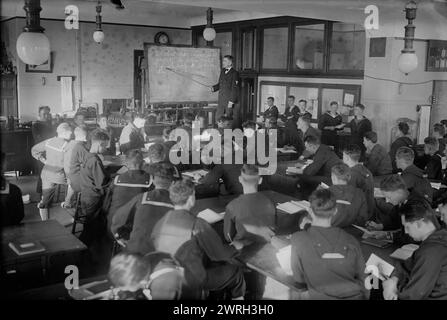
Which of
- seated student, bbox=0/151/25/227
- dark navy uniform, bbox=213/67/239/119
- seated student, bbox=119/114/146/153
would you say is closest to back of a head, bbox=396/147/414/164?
seated student, bbox=0/151/25/227

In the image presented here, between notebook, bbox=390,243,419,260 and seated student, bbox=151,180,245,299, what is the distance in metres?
1.26

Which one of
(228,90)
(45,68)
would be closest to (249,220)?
(228,90)

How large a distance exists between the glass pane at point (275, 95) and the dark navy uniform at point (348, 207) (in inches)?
313

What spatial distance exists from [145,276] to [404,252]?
217 cm

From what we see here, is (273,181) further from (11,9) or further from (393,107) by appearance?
(11,9)

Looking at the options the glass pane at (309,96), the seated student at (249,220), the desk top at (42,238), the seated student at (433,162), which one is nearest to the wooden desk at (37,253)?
the desk top at (42,238)

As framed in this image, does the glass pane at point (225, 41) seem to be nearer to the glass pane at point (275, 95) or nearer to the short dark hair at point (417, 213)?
the glass pane at point (275, 95)

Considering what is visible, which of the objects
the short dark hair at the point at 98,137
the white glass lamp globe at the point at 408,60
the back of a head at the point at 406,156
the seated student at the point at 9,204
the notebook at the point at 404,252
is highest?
the white glass lamp globe at the point at 408,60

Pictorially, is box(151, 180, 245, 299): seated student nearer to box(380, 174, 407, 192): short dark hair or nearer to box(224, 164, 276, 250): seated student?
box(224, 164, 276, 250): seated student

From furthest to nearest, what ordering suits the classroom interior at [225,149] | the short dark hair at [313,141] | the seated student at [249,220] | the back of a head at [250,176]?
the short dark hair at [313,141] < the back of a head at [250,176] < the seated student at [249,220] < the classroom interior at [225,149]

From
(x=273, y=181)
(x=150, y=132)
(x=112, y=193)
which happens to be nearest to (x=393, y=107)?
(x=273, y=181)

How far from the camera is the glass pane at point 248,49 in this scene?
13475mm

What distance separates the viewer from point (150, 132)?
394 inches

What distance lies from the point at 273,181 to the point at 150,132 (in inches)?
146
